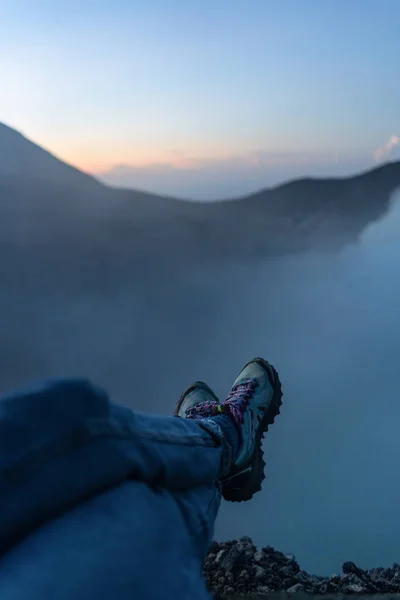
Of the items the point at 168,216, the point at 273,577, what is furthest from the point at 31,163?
the point at 273,577

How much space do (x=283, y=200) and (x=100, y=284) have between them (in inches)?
45.3

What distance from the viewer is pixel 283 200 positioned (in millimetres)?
2822

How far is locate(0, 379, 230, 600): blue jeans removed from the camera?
1.05ft

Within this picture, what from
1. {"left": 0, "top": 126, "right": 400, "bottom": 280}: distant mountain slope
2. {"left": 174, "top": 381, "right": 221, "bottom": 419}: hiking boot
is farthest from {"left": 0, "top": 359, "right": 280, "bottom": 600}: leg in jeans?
{"left": 0, "top": 126, "right": 400, "bottom": 280}: distant mountain slope

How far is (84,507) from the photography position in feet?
1.24

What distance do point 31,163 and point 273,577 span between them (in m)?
2.65

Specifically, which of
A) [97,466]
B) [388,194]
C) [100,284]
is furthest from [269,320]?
[97,466]

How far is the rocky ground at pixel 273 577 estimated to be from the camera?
81 centimetres

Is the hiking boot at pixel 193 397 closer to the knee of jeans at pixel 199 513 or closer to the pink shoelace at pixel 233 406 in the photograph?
the pink shoelace at pixel 233 406

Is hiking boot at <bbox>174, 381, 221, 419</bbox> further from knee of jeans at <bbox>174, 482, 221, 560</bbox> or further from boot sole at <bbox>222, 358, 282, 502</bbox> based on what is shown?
knee of jeans at <bbox>174, 482, 221, 560</bbox>

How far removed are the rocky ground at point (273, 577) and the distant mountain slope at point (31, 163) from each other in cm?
247

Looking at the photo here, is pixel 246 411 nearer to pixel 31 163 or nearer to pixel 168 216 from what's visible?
pixel 168 216

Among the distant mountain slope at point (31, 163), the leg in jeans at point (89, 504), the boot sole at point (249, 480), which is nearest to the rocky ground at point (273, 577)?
the boot sole at point (249, 480)

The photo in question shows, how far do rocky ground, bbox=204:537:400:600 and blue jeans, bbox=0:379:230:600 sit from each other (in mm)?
445
